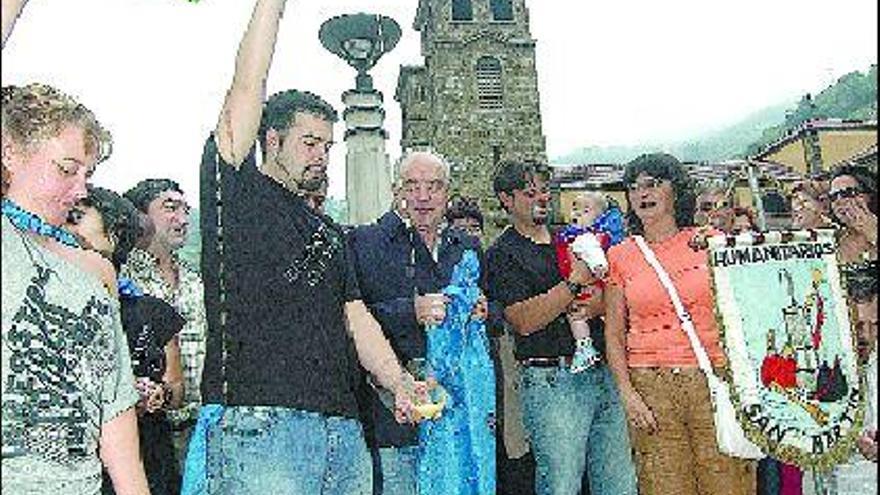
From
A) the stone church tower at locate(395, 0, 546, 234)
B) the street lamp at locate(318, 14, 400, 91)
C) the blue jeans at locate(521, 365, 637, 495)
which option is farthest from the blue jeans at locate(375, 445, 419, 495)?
the stone church tower at locate(395, 0, 546, 234)

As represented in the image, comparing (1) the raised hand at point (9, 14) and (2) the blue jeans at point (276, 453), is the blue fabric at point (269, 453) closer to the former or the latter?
(2) the blue jeans at point (276, 453)

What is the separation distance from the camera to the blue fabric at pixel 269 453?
99.6 inches

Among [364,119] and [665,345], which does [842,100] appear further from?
[665,345]

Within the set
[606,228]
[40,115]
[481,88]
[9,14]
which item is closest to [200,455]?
[40,115]

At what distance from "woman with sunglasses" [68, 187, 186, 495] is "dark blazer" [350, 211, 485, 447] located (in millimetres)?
860

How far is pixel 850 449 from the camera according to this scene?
374 cm

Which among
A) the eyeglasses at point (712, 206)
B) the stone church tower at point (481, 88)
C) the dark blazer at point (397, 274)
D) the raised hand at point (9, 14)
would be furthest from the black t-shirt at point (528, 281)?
the stone church tower at point (481, 88)

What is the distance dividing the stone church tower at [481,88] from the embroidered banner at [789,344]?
118 feet

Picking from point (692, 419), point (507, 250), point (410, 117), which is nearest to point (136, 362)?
point (507, 250)

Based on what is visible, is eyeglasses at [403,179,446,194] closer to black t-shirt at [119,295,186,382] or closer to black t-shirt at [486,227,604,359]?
black t-shirt at [486,227,604,359]

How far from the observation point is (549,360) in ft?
14.7

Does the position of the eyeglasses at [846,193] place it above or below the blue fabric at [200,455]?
above

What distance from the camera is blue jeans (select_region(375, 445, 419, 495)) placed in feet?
12.2

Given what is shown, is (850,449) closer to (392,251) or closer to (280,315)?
(392,251)
